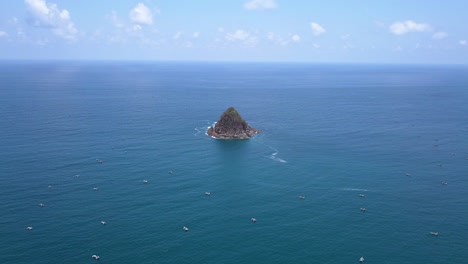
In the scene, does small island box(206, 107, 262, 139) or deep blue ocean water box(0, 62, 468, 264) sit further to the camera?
small island box(206, 107, 262, 139)

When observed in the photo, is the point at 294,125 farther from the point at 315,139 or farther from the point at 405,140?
the point at 405,140

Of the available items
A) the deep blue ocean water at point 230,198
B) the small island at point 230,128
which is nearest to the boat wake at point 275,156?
the deep blue ocean water at point 230,198

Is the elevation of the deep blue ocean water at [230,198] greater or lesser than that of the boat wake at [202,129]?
lesser

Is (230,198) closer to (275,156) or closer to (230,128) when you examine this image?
(275,156)

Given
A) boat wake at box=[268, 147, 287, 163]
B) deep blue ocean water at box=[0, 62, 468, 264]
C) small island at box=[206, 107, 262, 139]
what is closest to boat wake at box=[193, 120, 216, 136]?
small island at box=[206, 107, 262, 139]

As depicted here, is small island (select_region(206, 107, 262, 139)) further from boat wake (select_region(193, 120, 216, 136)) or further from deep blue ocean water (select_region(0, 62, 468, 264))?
deep blue ocean water (select_region(0, 62, 468, 264))

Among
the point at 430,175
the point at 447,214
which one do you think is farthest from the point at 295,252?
the point at 430,175

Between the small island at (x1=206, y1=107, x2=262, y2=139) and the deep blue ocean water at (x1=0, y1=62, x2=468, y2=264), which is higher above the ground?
the small island at (x1=206, y1=107, x2=262, y2=139)

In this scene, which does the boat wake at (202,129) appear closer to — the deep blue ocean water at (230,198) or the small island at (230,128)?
the small island at (230,128)
